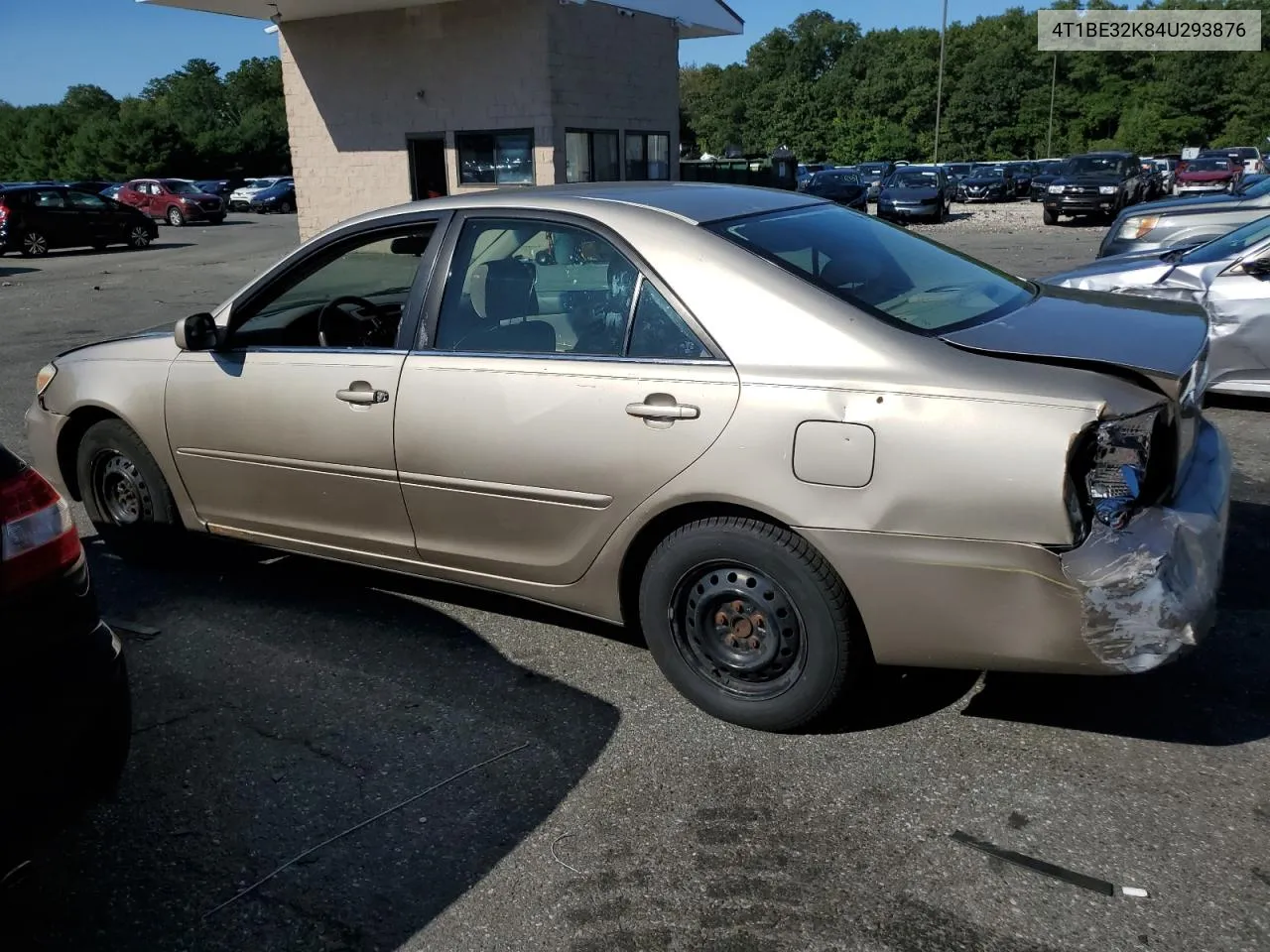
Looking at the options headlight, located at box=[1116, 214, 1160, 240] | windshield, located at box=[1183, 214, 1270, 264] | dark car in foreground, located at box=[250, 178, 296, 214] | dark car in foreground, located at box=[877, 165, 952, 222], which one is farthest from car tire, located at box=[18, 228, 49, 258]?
windshield, located at box=[1183, 214, 1270, 264]

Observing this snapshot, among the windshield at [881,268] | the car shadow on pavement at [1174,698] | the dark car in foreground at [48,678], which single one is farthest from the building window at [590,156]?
the dark car in foreground at [48,678]

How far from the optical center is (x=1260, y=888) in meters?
2.56

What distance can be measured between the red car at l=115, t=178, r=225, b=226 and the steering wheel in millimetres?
35289

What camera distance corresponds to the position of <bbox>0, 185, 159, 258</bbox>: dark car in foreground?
963 inches

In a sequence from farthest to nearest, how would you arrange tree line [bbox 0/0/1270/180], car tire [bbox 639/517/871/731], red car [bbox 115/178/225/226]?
tree line [bbox 0/0/1270/180]
red car [bbox 115/178/225/226]
car tire [bbox 639/517/871/731]

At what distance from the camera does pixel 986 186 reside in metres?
38.7

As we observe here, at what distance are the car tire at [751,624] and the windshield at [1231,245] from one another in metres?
5.58

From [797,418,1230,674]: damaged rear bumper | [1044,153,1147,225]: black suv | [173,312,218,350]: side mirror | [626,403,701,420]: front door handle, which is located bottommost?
[797,418,1230,674]: damaged rear bumper

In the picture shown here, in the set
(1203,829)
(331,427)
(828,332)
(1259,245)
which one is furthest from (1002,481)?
(1259,245)

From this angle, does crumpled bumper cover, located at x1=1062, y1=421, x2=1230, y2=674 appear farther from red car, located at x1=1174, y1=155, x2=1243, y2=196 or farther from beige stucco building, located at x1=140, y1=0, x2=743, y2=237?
red car, located at x1=1174, y1=155, x2=1243, y2=196

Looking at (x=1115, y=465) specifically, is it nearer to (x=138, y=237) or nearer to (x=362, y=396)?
(x=362, y=396)

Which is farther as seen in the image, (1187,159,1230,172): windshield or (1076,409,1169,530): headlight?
(1187,159,1230,172): windshield

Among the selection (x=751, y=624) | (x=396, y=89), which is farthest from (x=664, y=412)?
(x=396, y=89)

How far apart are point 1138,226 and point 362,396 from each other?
10.6 metres
